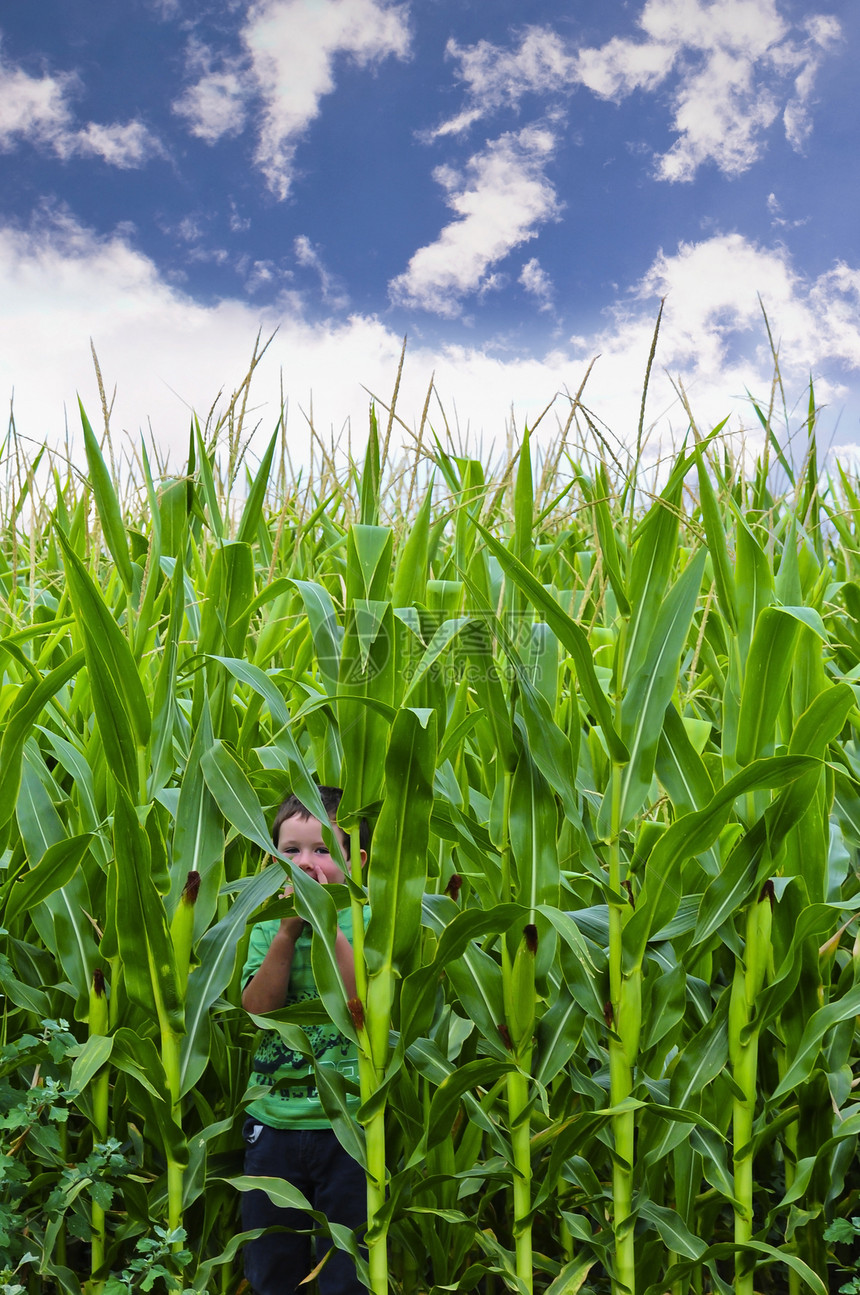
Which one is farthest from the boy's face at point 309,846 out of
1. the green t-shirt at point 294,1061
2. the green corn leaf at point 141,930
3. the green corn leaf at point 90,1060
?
the green corn leaf at point 90,1060

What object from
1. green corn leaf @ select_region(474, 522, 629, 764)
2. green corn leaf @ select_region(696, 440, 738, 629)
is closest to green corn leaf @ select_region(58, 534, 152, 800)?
green corn leaf @ select_region(474, 522, 629, 764)

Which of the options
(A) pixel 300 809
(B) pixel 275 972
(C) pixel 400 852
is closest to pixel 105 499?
(A) pixel 300 809

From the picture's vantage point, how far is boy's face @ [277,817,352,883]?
1461mm

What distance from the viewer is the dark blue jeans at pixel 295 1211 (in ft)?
4.86

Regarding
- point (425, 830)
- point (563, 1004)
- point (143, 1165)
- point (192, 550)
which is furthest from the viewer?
point (192, 550)

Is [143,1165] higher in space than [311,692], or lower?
lower

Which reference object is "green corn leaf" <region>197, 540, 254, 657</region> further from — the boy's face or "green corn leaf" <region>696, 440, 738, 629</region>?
"green corn leaf" <region>696, 440, 738, 629</region>

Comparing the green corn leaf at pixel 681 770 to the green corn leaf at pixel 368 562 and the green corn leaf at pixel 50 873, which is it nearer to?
the green corn leaf at pixel 368 562

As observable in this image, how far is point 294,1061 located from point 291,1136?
0.14 meters

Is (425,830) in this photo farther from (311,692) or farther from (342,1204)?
(342,1204)

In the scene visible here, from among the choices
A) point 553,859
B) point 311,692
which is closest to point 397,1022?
point 553,859

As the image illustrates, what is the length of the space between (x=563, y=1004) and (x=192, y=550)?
4.86 ft

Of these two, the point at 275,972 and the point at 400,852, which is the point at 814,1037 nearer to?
the point at 400,852

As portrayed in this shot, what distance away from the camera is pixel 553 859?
1.32 meters
